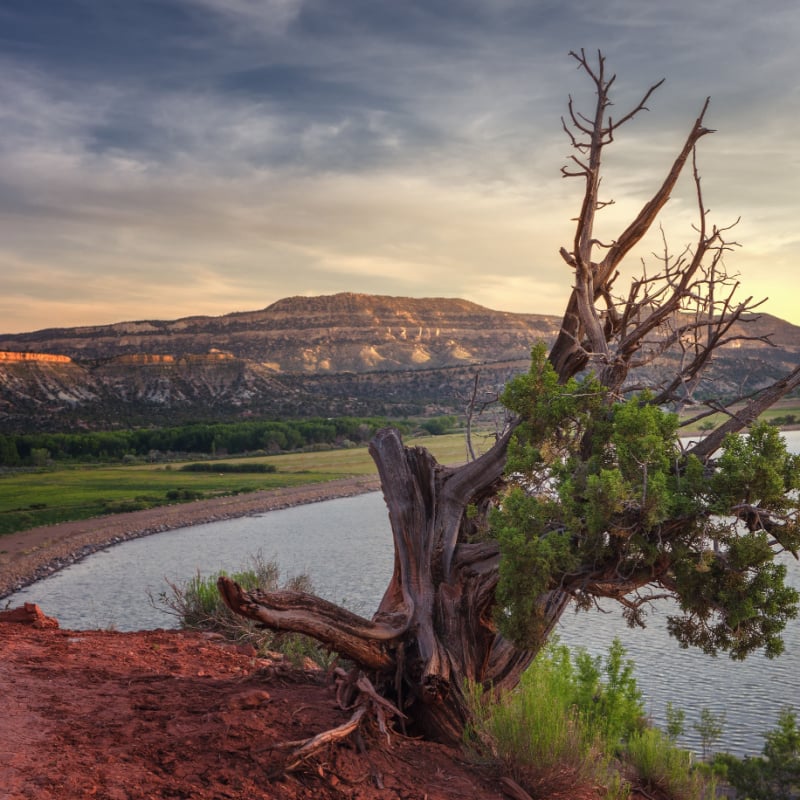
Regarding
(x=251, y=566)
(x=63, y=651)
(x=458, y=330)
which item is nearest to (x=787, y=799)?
(x=63, y=651)

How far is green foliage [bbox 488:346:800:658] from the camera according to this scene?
6164 mm

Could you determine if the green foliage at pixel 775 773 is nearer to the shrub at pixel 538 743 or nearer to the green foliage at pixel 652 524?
the shrub at pixel 538 743

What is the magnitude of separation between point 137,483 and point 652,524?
142 feet

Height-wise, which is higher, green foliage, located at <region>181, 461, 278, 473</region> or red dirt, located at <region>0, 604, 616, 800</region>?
red dirt, located at <region>0, 604, 616, 800</region>

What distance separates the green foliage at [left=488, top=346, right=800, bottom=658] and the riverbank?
1968 cm

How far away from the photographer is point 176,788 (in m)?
5.74

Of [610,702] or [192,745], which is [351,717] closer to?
[192,745]

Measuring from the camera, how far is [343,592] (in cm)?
2067

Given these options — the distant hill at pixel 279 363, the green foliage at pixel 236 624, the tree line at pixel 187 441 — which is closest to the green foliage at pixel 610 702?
the green foliage at pixel 236 624

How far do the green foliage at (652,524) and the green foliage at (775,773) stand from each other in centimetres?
337

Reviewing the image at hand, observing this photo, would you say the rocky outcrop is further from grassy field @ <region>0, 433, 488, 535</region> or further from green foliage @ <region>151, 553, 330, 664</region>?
green foliage @ <region>151, 553, 330, 664</region>

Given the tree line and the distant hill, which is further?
the distant hill

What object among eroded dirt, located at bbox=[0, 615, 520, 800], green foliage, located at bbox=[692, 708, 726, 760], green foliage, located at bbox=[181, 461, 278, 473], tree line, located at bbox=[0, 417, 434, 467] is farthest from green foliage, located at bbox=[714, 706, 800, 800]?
tree line, located at bbox=[0, 417, 434, 467]

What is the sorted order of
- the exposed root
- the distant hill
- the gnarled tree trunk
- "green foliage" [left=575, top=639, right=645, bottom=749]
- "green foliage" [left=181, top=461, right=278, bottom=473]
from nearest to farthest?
the exposed root → the gnarled tree trunk → "green foliage" [left=575, top=639, right=645, bottom=749] → "green foliage" [left=181, top=461, right=278, bottom=473] → the distant hill
